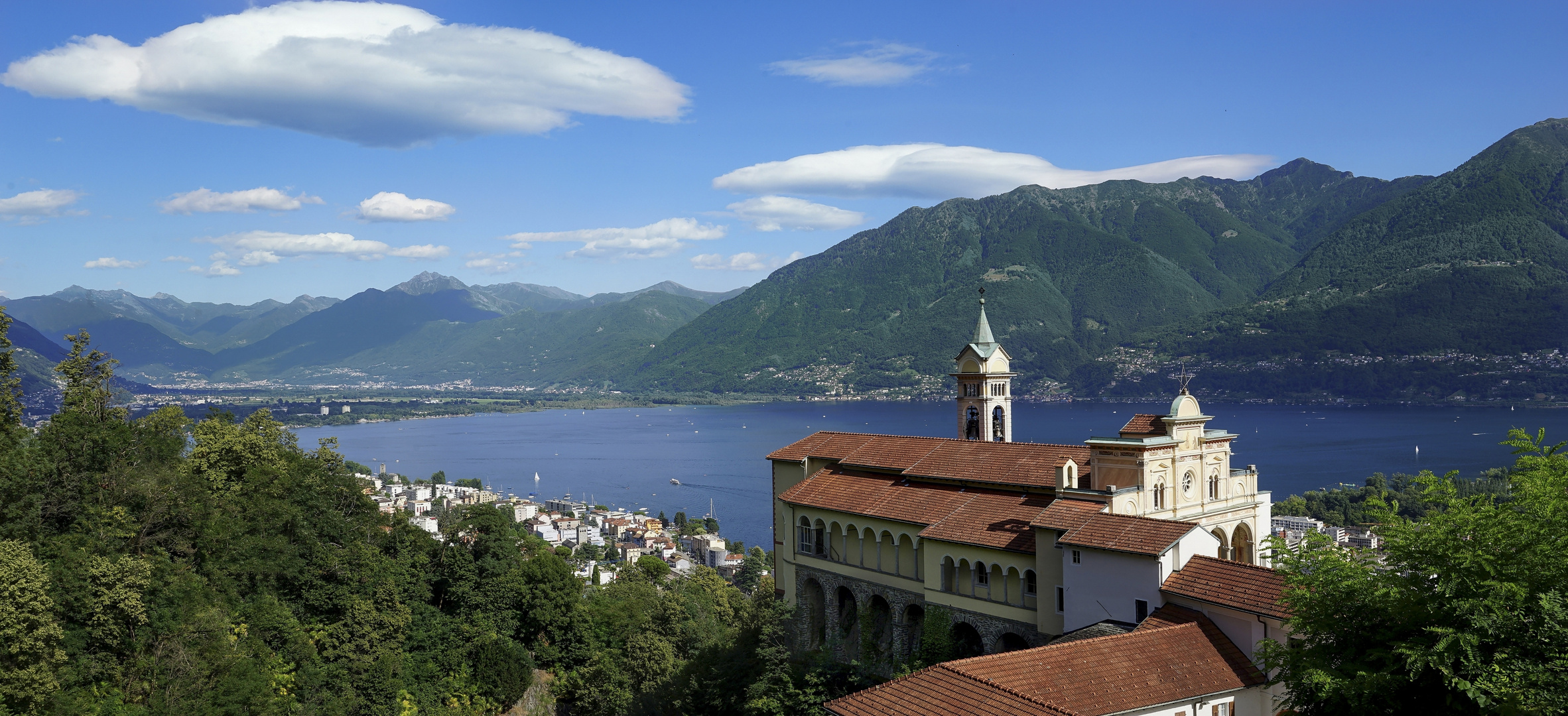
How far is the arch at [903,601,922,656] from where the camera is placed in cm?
2853

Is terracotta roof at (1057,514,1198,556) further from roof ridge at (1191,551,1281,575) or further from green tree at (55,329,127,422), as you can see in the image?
green tree at (55,329,127,422)

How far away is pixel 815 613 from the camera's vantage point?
33281mm

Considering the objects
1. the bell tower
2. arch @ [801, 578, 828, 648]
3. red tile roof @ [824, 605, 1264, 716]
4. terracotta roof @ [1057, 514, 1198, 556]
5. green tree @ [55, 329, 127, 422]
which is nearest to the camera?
red tile roof @ [824, 605, 1264, 716]

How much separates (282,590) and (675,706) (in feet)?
55.1

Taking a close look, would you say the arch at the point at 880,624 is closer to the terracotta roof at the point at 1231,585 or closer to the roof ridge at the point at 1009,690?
the terracotta roof at the point at 1231,585

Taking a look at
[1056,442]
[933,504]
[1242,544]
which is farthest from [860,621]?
[1056,442]

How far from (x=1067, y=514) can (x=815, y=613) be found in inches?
458

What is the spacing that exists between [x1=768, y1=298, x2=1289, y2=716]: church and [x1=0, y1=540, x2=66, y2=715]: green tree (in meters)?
19.6

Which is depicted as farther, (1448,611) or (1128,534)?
(1128,534)

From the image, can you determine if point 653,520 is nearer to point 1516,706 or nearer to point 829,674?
point 829,674

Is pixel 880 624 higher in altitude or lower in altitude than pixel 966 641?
lower

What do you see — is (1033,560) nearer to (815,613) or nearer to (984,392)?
(815,613)

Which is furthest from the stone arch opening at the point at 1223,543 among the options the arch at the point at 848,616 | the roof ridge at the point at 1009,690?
the roof ridge at the point at 1009,690

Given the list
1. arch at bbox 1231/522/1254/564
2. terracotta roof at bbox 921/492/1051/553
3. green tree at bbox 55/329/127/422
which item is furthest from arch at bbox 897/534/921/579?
green tree at bbox 55/329/127/422
